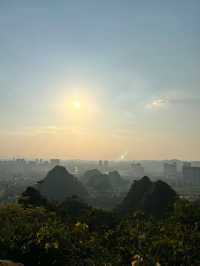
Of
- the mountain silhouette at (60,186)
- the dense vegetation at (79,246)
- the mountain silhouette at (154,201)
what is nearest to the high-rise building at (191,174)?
the mountain silhouette at (60,186)

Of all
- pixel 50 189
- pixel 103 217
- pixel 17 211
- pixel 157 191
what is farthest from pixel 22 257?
pixel 50 189

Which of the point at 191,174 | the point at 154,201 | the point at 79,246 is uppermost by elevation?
the point at 79,246

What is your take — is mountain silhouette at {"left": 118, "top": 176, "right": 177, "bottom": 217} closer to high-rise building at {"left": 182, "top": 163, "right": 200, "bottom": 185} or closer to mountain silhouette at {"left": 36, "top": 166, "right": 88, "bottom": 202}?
mountain silhouette at {"left": 36, "top": 166, "right": 88, "bottom": 202}

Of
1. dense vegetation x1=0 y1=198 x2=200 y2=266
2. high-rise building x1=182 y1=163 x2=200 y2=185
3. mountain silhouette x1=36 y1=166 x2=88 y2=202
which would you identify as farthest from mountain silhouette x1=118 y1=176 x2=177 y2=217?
high-rise building x1=182 y1=163 x2=200 y2=185

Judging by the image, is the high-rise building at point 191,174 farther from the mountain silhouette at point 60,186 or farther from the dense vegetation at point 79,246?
the dense vegetation at point 79,246

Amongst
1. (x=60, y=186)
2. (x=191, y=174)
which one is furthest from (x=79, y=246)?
(x=191, y=174)

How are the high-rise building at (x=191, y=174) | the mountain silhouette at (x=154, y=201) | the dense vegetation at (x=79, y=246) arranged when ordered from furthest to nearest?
the high-rise building at (x=191, y=174), the mountain silhouette at (x=154, y=201), the dense vegetation at (x=79, y=246)

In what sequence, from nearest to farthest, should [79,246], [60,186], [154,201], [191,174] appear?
[79,246] → [154,201] → [60,186] → [191,174]

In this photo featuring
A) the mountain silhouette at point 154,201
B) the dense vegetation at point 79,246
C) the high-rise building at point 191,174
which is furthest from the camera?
the high-rise building at point 191,174

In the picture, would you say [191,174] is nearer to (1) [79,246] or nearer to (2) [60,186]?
(2) [60,186]
